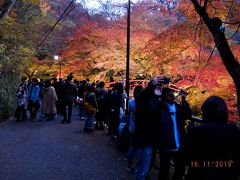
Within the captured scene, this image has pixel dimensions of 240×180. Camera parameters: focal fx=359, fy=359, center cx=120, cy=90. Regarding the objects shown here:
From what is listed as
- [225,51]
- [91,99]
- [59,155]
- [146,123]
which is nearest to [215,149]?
[146,123]

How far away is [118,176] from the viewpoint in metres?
6.44

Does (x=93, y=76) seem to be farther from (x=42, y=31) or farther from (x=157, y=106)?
(x=157, y=106)

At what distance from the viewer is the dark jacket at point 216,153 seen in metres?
2.89

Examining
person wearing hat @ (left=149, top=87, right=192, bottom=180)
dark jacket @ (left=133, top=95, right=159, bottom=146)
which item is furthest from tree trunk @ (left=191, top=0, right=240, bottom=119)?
dark jacket @ (left=133, top=95, right=159, bottom=146)

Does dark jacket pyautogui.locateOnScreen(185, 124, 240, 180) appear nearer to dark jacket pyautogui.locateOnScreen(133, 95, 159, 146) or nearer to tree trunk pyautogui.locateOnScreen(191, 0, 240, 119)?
dark jacket pyautogui.locateOnScreen(133, 95, 159, 146)

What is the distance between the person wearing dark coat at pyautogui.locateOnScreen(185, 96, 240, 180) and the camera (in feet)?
9.48

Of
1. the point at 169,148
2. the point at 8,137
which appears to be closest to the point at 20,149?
the point at 8,137

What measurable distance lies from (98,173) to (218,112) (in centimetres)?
406

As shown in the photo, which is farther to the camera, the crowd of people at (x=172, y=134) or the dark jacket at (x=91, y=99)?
the dark jacket at (x=91, y=99)

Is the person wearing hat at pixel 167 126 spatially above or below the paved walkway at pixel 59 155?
above

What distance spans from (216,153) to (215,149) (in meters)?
0.03

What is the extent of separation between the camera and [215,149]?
2896 mm

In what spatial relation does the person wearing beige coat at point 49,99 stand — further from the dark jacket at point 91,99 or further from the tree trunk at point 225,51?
the tree trunk at point 225,51

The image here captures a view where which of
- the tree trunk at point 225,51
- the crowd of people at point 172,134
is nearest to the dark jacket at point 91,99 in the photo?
the crowd of people at point 172,134
